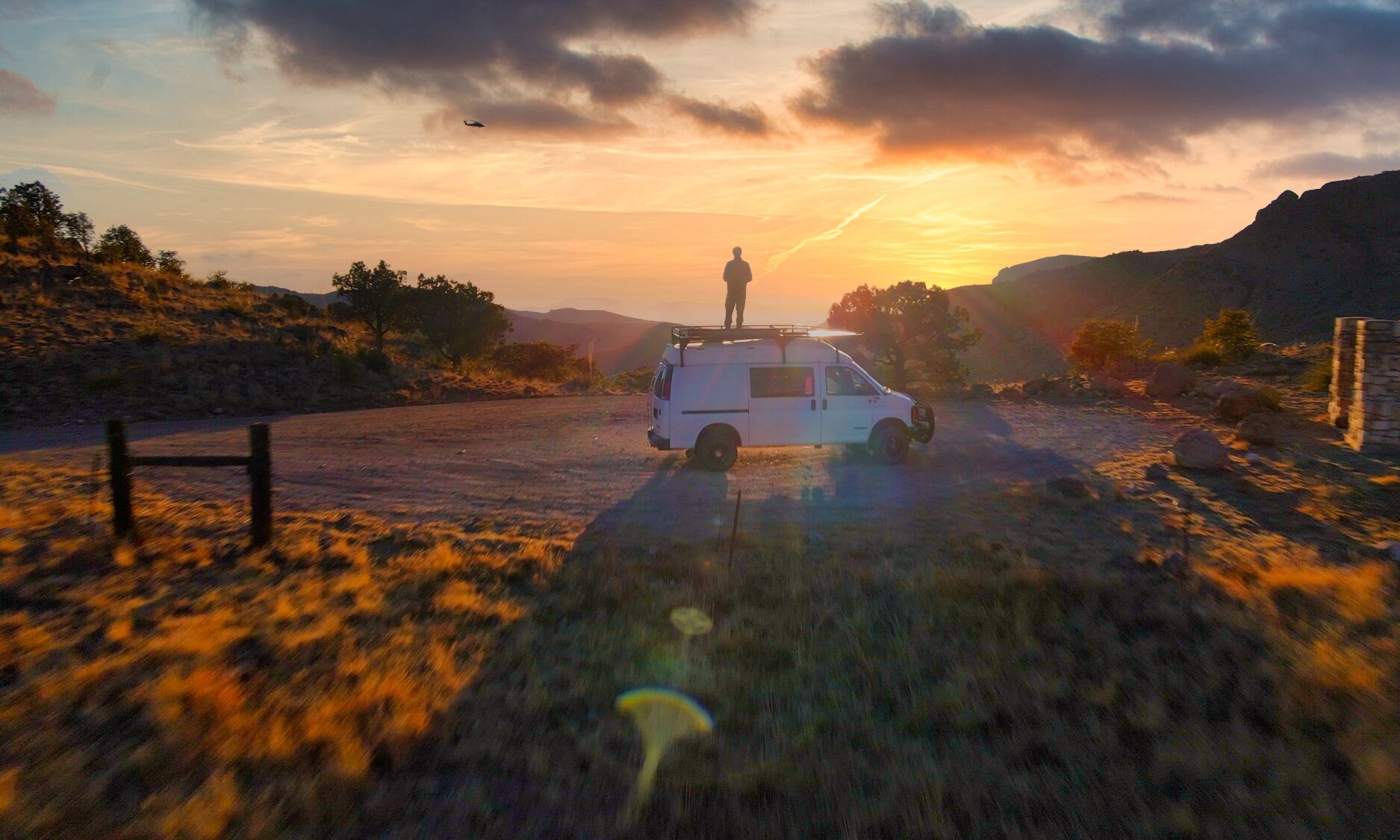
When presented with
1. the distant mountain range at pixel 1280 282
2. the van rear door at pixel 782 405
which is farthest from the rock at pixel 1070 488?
the distant mountain range at pixel 1280 282

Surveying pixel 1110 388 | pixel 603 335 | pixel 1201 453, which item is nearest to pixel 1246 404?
pixel 1110 388

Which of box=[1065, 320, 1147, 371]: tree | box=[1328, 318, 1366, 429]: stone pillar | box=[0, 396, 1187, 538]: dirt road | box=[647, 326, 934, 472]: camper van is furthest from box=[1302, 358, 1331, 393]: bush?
box=[647, 326, 934, 472]: camper van

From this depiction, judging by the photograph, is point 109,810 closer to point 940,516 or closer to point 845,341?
point 940,516

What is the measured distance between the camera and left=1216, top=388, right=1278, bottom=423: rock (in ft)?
61.4

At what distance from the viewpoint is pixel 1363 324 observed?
14828mm

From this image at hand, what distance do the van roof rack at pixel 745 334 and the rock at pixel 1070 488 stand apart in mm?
3696

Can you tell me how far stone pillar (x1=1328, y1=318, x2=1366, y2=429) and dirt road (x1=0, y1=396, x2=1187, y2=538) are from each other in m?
2.83

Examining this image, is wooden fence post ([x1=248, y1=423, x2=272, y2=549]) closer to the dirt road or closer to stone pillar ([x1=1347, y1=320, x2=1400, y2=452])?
the dirt road

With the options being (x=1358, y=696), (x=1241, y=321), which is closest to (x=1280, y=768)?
(x=1358, y=696)

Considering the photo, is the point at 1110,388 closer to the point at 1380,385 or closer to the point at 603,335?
the point at 1380,385

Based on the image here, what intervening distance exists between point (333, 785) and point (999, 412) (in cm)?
1990

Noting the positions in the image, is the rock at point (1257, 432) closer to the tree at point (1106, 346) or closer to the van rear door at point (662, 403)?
the van rear door at point (662, 403)

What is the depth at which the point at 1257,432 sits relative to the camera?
15570 millimetres

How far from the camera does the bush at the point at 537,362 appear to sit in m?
39.3
